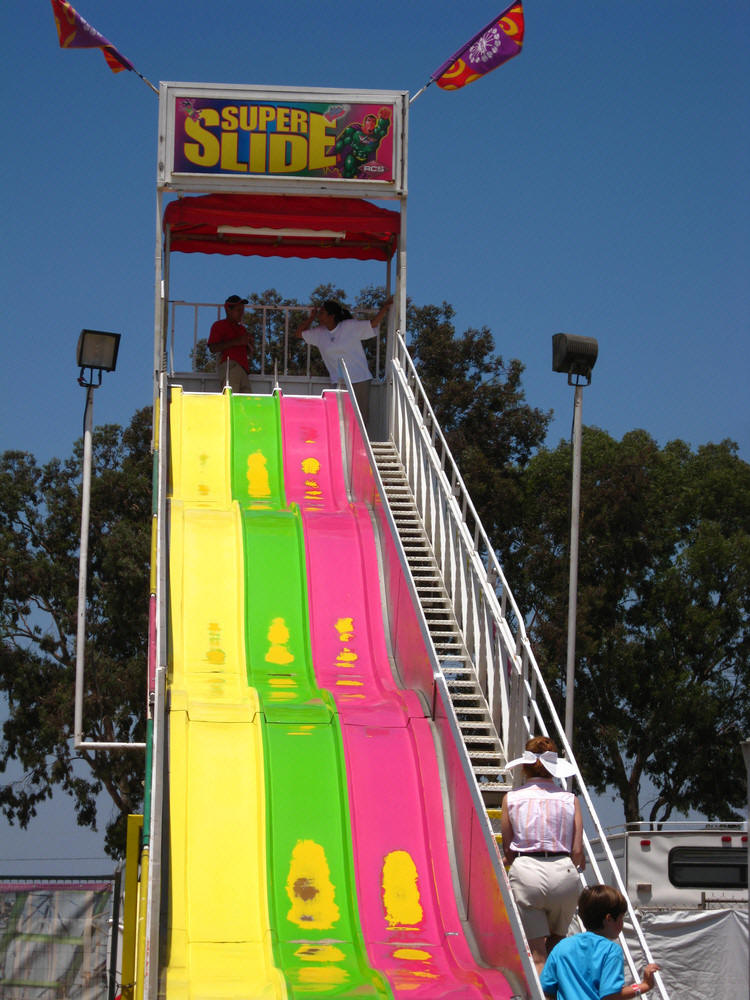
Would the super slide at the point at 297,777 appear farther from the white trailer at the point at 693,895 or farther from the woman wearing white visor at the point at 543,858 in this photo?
the white trailer at the point at 693,895

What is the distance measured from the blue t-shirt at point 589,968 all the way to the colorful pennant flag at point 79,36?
13707 mm

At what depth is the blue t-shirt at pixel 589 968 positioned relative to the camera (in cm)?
653

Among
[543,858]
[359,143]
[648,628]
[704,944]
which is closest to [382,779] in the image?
[543,858]

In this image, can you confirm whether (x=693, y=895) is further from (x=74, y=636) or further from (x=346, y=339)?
(x=74, y=636)

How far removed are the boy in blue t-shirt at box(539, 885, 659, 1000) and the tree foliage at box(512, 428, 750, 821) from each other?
2278 centimetres

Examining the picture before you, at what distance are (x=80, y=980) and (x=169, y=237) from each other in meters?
9.18

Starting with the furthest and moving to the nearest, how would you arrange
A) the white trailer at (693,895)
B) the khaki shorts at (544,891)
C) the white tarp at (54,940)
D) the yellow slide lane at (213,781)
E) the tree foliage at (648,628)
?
the tree foliage at (648,628) < the white tarp at (54,940) < the white trailer at (693,895) < the yellow slide lane at (213,781) < the khaki shorts at (544,891)

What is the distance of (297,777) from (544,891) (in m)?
2.59

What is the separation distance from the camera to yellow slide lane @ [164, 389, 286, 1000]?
8.95m

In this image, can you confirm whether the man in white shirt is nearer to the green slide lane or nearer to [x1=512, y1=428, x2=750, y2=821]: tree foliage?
the green slide lane

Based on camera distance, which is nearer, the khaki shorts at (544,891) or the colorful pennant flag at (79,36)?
the khaki shorts at (544,891)

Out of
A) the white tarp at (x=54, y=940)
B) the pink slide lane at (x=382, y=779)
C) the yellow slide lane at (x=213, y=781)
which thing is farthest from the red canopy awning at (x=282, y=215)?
the white tarp at (x=54, y=940)

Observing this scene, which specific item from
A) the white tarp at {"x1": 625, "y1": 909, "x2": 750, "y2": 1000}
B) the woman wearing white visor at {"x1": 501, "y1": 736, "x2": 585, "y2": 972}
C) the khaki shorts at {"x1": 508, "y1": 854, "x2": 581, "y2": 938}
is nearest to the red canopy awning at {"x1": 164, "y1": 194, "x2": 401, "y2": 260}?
the white tarp at {"x1": 625, "y1": 909, "x2": 750, "y2": 1000}

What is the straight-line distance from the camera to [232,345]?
18.4 m
